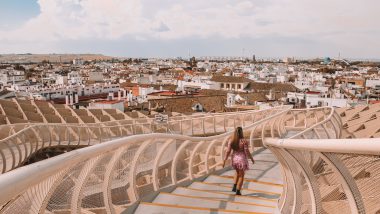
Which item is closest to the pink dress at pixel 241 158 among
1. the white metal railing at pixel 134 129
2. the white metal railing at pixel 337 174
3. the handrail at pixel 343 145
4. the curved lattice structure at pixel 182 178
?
the curved lattice structure at pixel 182 178

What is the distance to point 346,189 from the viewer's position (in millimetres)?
2410

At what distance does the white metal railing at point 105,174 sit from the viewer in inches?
93.6

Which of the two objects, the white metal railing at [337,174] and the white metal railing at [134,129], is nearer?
the white metal railing at [337,174]

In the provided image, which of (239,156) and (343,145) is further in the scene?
(239,156)

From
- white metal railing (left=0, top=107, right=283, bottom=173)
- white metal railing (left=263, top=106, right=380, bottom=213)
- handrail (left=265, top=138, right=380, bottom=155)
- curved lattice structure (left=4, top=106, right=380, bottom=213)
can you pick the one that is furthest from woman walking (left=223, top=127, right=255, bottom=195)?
white metal railing (left=0, top=107, right=283, bottom=173)

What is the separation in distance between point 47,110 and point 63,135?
12074 millimetres

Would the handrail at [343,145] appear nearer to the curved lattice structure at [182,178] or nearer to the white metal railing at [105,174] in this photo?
the curved lattice structure at [182,178]

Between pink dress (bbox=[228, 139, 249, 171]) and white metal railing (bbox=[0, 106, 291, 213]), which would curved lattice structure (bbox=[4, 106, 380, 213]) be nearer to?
white metal railing (bbox=[0, 106, 291, 213])

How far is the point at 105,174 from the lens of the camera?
4.11m

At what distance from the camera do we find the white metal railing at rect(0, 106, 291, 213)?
7.80ft

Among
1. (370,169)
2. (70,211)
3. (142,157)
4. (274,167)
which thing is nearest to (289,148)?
(370,169)

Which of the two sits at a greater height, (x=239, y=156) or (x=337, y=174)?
(x=337, y=174)

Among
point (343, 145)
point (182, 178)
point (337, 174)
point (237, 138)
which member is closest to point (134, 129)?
point (182, 178)

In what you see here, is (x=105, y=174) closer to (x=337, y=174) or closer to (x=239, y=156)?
(x=337, y=174)
